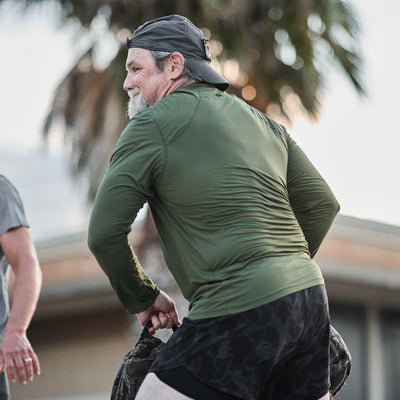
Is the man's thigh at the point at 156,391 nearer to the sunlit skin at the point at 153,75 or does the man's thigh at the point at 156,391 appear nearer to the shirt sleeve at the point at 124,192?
the shirt sleeve at the point at 124,192

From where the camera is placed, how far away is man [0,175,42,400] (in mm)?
3619

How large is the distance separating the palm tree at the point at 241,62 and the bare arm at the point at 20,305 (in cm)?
861

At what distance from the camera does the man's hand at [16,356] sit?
140 inches

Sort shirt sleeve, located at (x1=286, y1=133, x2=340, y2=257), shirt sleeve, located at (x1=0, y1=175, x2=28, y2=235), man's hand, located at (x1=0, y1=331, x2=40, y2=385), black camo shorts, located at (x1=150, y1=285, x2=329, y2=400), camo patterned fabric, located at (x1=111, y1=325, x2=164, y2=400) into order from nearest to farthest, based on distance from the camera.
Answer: black camo shorts, located at (x1=150, y1=285, x2=329, y2=400) → camo patterned fabric, located at (x1=111, y1=325, x2=164, y2=400) → shirt sleeve, located at (x1=286, y1=133, x2=340, y2=257) → man's hand, located at (x1=0, y1=331, x2=40, y2=385) → shirt sleeve, located at (x1=0, y1=175, x2=28, y2=235)

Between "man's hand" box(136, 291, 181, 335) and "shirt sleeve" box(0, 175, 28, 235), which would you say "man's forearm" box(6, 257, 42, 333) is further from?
"man's hand" box(136, 291, 181, 335)

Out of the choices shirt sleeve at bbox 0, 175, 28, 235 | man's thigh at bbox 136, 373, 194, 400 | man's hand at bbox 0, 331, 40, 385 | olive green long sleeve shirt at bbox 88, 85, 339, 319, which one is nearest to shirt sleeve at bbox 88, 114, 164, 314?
olive green long sleeve shirt at bbox 88, 85, 339, 319

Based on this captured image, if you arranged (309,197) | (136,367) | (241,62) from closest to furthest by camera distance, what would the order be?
(136,367) < (309,197) < (241,62)

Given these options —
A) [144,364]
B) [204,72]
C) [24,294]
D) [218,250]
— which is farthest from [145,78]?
[24,294]

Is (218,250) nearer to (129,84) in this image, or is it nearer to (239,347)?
(239,347)

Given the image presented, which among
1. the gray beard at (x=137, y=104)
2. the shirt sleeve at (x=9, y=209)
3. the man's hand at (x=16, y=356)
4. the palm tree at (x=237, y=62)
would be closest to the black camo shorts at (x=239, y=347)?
the gray beard at (x=137, y=104)

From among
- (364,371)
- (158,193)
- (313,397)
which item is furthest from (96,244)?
(364,371)

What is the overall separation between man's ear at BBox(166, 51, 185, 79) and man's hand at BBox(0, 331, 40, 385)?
1.52 meters

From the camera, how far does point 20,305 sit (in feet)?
12.2

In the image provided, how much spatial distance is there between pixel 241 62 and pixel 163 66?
995 cm
